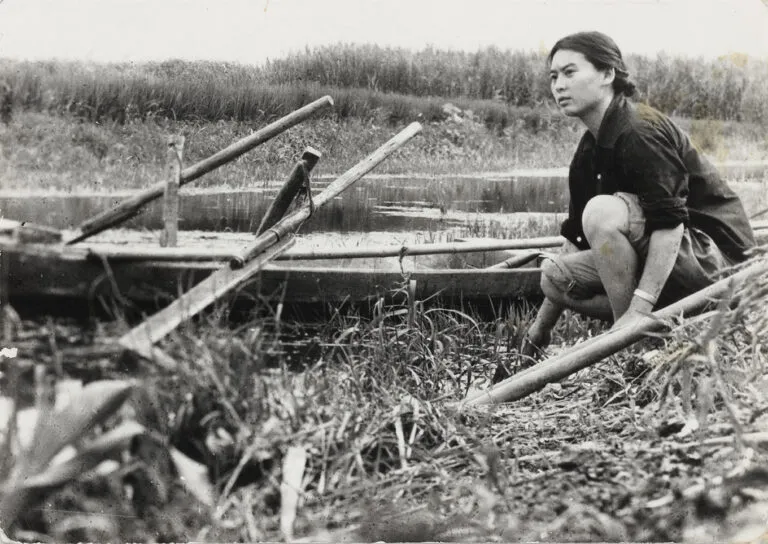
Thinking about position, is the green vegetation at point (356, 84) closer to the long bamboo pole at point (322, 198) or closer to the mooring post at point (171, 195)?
the mooring post at point (171, 195)

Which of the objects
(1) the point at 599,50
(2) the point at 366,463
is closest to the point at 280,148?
(1) the point at 599,50

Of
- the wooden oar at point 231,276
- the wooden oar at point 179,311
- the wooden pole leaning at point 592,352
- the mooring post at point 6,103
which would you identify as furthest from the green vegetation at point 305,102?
the wooden pole leaning at point 592,352

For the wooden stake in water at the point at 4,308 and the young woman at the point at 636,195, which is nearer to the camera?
the wooden stake in water at the point at 4,308

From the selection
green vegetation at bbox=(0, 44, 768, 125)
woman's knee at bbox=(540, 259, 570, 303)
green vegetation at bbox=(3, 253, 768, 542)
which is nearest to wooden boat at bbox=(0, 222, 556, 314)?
green vegetation at bbox=(3, 253, 768, 542)

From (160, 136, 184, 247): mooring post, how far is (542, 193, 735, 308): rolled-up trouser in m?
1.39

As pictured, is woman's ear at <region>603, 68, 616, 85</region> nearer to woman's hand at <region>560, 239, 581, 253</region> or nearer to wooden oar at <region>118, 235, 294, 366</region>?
woman's hand at <region>560, 239, 581, 253</region>

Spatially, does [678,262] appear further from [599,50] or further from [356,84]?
[356,84]

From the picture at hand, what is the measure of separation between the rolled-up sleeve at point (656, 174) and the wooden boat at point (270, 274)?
2.97 ft

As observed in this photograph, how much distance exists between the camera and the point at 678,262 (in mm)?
2951

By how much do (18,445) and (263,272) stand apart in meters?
1.26

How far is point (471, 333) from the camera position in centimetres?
359

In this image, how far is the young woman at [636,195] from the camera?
2855mm

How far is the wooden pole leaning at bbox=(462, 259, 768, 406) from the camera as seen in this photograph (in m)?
2.57

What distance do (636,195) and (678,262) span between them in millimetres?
259
